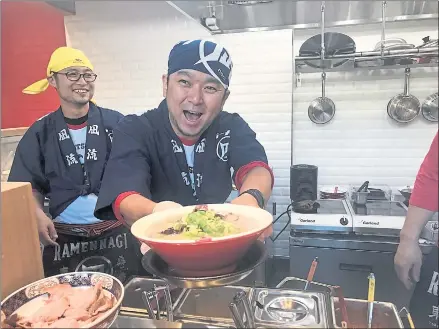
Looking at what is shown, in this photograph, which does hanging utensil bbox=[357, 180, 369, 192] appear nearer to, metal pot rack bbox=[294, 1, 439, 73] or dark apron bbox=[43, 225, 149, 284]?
metal pot rack bbox=[294, 1, 439, 73]

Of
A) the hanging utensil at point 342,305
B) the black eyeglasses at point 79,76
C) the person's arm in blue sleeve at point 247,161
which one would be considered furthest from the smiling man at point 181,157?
the hanging utensil at point 342,305

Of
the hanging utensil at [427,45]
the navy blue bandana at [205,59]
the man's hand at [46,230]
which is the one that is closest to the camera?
the hanging utensil at [427,45]

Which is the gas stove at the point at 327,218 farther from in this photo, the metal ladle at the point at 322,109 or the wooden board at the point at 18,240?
the wooden board at the point at 18,240

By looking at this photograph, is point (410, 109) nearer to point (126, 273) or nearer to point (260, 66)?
point (260, 66)

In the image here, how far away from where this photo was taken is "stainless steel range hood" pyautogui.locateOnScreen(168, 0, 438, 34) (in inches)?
25.8

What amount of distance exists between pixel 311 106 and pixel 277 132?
0.08m

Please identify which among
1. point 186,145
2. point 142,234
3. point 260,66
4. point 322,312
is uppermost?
point 260,66

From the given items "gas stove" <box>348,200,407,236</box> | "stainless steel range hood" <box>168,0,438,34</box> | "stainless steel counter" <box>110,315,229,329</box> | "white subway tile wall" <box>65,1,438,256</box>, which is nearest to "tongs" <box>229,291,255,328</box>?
"stainless steel counter" <box>110,315,229,329</box>

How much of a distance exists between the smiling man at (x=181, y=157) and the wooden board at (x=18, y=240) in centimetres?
14

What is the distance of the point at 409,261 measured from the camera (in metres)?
0.60

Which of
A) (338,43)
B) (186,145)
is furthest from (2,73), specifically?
(338,43)

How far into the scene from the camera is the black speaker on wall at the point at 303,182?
708 mm

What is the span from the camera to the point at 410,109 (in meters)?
0.61

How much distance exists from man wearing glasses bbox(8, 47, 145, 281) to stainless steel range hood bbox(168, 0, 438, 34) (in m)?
0.24
